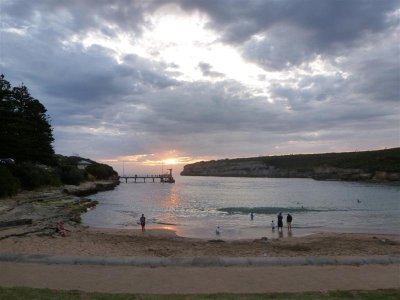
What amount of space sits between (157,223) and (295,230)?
12466mm

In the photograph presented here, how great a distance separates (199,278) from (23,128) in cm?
4425

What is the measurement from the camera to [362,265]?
1353cm

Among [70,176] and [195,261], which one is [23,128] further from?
[195,261]

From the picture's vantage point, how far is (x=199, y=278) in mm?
11688

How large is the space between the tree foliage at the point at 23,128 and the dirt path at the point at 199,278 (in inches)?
1502

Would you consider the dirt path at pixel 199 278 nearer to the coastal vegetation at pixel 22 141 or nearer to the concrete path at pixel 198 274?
the concrete path at pixel 198 274

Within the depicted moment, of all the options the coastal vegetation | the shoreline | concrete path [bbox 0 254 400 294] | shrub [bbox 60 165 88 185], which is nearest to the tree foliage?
the coastal vegetation

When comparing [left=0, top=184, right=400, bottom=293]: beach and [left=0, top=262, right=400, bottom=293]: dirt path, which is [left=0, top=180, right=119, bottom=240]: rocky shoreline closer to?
[left=0, top=184, right=400, bottom=293]: beach

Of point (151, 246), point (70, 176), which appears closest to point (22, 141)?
point (70, 176)

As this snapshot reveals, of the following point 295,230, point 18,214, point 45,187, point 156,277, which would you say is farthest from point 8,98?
point 156,277

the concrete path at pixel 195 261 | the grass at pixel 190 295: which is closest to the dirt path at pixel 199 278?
the concrete path at pixel 195 261

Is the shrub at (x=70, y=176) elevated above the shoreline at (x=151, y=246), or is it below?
above

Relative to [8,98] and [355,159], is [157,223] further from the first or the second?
[355,159]

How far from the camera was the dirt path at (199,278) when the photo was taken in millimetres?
10570
